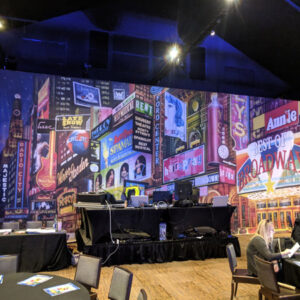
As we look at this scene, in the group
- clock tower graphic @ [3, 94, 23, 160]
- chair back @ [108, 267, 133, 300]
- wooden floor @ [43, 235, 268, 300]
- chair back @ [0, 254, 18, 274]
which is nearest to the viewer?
chair back @ [108, 267, 133, 300]

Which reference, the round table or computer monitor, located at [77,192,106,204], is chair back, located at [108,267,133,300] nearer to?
the round table

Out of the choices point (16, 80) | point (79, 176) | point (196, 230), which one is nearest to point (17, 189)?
point (79, 176)

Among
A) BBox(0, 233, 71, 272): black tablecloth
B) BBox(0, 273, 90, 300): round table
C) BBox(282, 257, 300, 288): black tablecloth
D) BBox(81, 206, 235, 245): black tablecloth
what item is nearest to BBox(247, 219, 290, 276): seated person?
BBox(282, 257, 300, 288): black tablecloth

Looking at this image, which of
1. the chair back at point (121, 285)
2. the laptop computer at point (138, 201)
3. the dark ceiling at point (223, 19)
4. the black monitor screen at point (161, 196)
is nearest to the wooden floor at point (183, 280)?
the laptop computer at point (138, 201)

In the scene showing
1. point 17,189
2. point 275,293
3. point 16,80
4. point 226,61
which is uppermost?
point 226,61

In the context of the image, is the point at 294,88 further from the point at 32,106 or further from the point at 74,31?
the point at 32,106

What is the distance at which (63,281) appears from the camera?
2.51 meters

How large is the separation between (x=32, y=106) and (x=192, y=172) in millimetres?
4692

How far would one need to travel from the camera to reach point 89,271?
9.53 ft

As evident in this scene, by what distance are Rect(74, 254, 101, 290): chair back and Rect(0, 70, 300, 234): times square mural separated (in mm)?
4898

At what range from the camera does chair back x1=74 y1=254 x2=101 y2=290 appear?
2842mm

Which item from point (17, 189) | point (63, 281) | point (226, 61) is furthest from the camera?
point (226, 61)

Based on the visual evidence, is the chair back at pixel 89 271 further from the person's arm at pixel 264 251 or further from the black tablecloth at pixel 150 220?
the black tablecloth at pixel 150 220

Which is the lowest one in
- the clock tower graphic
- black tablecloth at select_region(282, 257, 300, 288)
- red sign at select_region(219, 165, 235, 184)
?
black tablecloth at select_region(282, 257, 300, 288)
